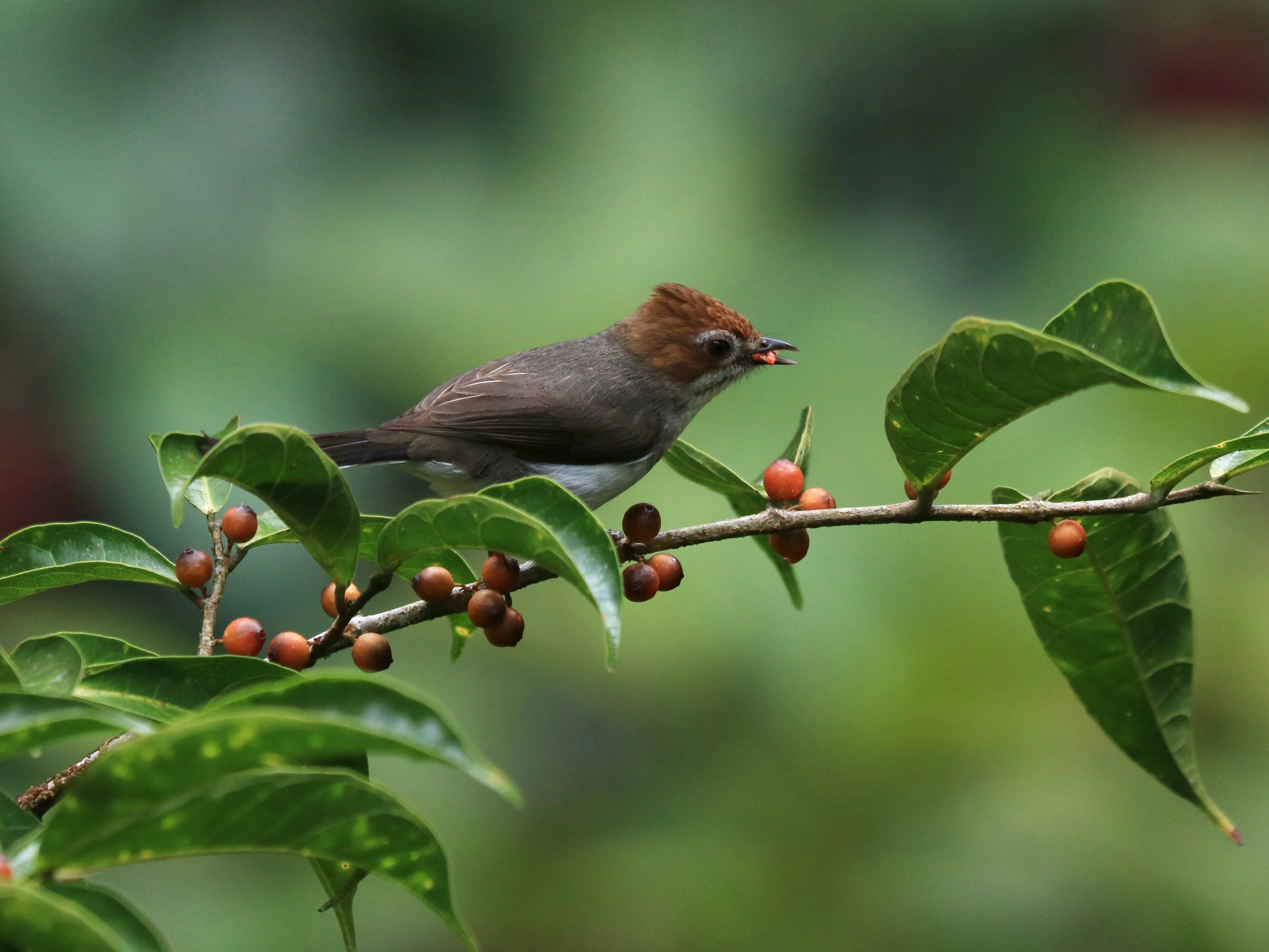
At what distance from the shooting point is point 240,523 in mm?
1574

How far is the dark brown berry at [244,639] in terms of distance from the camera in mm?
1494

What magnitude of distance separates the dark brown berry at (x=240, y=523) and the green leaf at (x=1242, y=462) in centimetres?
123

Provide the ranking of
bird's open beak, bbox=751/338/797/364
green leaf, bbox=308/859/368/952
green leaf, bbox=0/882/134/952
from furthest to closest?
bird's open beak, bbox=751/338/797/364 < green leaf, bbox=308/859/368/952 < green leaf, bbox=0/882/134/952

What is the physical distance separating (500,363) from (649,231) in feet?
10.8

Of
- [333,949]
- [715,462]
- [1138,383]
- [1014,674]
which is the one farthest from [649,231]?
[1138,383]

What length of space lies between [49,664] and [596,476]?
6.43ft

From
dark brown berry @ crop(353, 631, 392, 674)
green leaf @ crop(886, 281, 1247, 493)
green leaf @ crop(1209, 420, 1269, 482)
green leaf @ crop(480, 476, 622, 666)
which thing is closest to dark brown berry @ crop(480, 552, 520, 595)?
dark brown berry @ crop(353, 631, 392, 674)

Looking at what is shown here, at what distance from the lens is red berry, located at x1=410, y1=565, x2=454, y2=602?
1478 millimetres

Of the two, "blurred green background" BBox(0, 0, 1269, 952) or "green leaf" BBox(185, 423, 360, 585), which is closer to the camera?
"green leaf" BBox(185, 423, 360, 585)

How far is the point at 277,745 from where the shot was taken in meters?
0.79

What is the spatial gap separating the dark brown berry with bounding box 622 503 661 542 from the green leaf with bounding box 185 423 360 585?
1.47ft

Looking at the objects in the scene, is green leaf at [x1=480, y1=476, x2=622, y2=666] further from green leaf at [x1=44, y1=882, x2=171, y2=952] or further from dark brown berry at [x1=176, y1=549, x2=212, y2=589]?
dark brown berry at [x1=176, y1=549, x2=212, y2=589]

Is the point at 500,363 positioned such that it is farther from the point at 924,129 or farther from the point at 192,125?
the point at 924,129

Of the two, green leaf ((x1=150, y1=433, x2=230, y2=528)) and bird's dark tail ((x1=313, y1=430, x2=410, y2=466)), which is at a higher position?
green leaf ((x1=150, y1=433, x2=230, y2=528))
